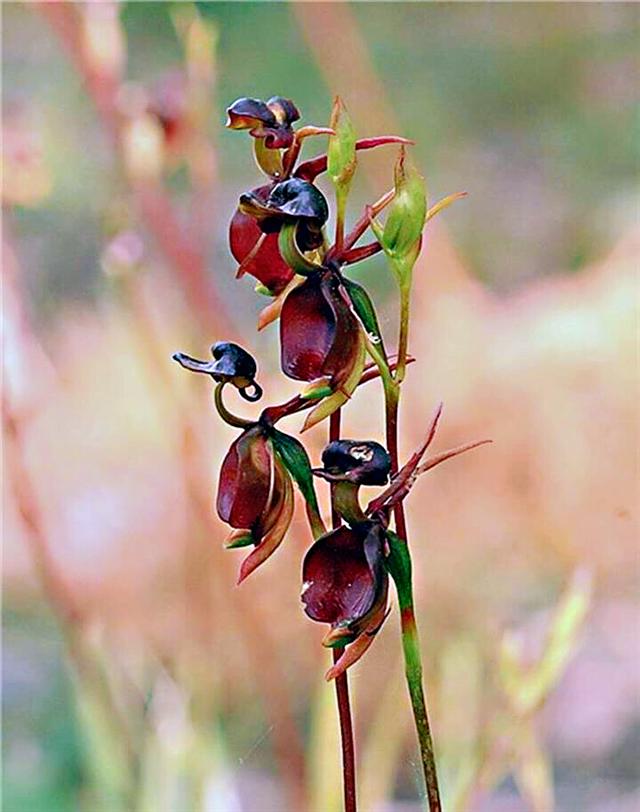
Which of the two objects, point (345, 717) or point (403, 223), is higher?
point (403, 223)

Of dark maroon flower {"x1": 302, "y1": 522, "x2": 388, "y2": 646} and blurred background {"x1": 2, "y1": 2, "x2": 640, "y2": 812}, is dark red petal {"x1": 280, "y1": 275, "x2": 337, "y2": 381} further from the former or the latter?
blurred background {"x1": 2, "y1": 2, "x2": 640, "y2": 812}

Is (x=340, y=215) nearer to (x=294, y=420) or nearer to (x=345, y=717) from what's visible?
(x=345, y=717)

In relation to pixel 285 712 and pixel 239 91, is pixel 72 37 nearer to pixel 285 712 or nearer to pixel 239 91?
pixel 285 712

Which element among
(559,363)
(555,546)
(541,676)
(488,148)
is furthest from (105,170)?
(541,676)

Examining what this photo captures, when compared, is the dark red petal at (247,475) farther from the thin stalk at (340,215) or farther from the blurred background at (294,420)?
the blurred background at (294,420)

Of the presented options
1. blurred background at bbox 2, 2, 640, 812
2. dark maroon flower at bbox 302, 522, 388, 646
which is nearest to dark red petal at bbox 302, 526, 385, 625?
dark maroon flower at bbox 302, 522, 388, 646

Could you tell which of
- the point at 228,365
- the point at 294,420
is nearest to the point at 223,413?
the point at 228,365

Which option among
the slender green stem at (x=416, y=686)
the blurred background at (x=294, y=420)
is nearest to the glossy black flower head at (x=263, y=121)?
the slender green stem at (x=416, y=686)
